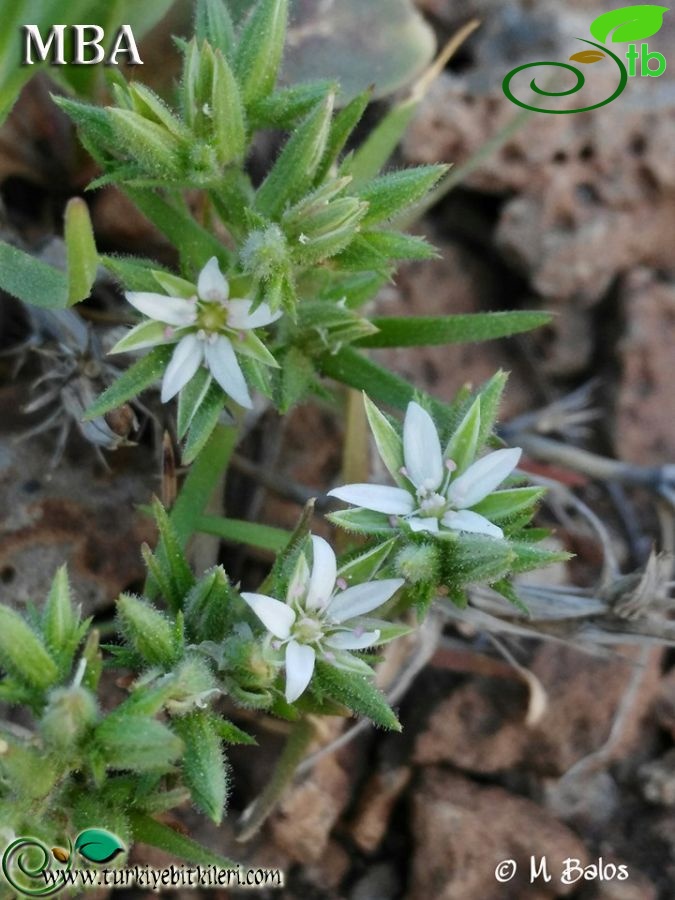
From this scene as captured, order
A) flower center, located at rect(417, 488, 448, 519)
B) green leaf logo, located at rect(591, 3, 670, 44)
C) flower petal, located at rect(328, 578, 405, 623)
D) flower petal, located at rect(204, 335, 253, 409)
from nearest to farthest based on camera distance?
flower petal, located at rect(328, 578, 405, 623)
flower center, located at rect(417, 488, 448, 519)
flower petal, located at rect(204, 335, 253, 409)
green leaf logo, located at rect(591, 3, 670, 44)

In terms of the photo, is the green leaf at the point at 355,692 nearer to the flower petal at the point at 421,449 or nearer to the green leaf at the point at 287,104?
the flower petal at the point at 421,449

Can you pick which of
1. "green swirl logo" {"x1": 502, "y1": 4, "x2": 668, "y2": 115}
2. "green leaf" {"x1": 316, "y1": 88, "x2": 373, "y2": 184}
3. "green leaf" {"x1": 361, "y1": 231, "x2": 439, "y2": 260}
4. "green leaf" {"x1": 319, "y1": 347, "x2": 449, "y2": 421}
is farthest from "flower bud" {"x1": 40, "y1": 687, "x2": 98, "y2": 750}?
"green swirl logo" {"x1": 502, "y1": 4, "x2": 668, "y2": 115}

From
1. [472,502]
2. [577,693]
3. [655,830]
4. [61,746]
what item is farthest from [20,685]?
[655,830]

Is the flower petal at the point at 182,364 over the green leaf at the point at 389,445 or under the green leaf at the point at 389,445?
over

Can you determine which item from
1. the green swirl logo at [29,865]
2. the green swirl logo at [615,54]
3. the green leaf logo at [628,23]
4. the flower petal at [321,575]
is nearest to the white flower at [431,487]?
the flower petal at [321,575]

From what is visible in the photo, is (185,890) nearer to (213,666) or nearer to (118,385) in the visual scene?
(213,666)

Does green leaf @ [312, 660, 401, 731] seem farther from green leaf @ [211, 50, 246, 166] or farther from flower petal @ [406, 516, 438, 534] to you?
green leaf @ [211, 50, 246, 166]

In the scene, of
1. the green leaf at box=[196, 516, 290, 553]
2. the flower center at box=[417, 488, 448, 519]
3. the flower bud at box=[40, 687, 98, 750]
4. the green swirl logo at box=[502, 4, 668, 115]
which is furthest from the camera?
the green swirl logo at box=[502, 4, 668, 115]

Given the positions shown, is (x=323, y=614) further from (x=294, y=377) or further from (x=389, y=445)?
(x=294, y=377)
